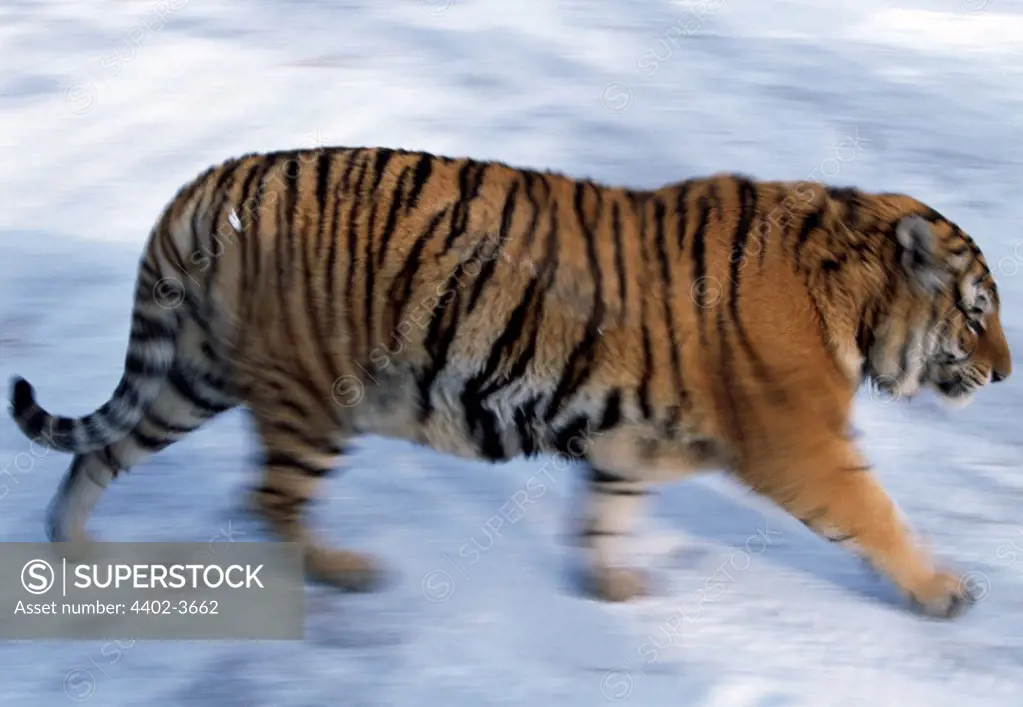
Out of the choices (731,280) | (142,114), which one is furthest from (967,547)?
(142,114)

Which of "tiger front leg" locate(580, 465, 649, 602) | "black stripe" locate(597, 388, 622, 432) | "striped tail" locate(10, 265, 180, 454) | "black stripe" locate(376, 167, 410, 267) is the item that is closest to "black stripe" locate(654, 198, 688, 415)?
"black stripe" locate(597, 388, 622, 432)

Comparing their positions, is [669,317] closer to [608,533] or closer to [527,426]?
[527,426]

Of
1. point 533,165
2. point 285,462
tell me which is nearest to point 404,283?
point 285,462

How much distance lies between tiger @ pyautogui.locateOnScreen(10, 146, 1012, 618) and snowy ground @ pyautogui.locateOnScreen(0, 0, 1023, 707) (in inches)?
15.3

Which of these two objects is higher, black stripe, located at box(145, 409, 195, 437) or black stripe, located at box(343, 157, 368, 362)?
black stripe, located at box(343, 157, 368, 362)

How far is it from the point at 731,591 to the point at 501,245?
1.13 m

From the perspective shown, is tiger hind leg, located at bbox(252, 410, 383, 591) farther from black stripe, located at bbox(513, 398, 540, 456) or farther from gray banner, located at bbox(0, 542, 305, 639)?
black stripe, located at bbox(513, 398, 540, 456)

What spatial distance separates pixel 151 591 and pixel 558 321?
1.28 metres

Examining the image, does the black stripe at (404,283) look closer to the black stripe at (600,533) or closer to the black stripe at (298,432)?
the black stripe at (298,432)

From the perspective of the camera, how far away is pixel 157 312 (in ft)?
10.2

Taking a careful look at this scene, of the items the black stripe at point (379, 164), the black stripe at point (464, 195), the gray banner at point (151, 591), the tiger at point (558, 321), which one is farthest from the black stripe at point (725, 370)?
the gray banner at point (151, 591)

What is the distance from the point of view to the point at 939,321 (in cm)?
307

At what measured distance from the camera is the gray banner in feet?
10.4

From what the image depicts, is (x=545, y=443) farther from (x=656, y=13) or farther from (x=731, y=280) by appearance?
(x=656, y=13)
